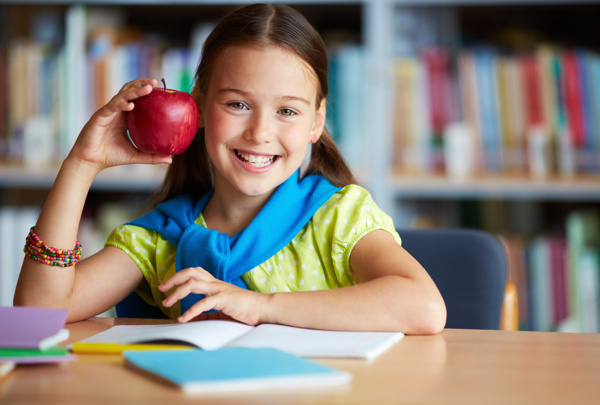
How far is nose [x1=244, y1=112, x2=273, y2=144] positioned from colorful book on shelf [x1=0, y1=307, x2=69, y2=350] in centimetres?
49

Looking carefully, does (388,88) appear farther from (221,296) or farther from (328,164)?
(221,296)

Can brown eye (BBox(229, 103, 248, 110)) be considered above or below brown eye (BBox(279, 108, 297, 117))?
above

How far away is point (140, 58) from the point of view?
2.26 m

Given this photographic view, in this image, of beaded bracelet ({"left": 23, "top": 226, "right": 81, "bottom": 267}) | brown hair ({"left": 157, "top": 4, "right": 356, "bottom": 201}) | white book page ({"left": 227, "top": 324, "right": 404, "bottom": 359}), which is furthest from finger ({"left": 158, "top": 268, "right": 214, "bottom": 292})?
brown hair ({"left": 157, "top": 4, "right": 356, "bottom": 201})

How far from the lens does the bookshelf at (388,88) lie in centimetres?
212

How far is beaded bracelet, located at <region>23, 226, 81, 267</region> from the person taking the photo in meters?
1.11

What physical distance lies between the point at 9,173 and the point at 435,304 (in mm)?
1630

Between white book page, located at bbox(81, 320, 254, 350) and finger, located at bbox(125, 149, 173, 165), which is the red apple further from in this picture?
white book page, located at bbox(81, 320, 254, 350)

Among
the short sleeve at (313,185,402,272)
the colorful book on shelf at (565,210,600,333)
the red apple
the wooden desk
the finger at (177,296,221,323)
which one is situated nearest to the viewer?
the wooden desk

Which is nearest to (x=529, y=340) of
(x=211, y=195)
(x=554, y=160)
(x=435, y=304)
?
(x=435, y=304)

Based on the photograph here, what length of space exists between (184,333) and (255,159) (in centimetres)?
49

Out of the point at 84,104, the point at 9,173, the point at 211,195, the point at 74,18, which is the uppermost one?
the point at 74,18

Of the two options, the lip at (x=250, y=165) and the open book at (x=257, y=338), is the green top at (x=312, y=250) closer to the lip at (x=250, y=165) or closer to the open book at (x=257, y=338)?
the lip at (x=250, y=165)

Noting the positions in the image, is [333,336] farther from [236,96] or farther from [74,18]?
[74,18]
